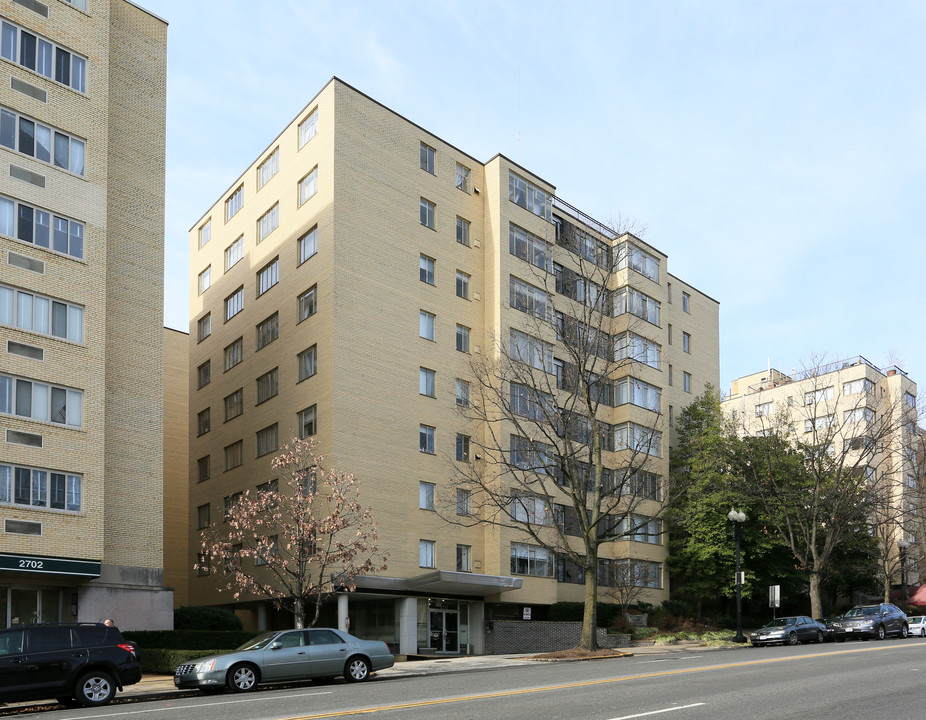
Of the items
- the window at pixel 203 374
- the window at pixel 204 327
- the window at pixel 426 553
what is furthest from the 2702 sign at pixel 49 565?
the window at pixel 204 327

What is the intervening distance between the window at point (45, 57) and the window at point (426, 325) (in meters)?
16.9

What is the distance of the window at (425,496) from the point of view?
4175 centimetres

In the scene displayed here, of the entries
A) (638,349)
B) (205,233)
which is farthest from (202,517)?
(638,349)

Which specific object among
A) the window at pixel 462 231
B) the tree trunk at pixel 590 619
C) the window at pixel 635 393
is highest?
the window at pixel 462 231

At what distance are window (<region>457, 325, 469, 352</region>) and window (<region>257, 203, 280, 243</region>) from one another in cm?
996

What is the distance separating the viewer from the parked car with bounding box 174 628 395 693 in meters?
20.4

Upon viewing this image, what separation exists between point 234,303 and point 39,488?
868 inches

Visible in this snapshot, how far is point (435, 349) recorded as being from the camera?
1734 inches

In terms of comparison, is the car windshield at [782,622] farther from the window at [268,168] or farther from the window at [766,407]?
the window at [766,407]

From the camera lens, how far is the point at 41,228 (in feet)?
102

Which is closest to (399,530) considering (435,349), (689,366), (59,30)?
(435,349)

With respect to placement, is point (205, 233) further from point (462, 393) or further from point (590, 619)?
point (590, 619)

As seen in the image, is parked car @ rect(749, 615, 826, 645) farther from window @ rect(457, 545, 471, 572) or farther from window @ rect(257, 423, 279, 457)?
window @ rect(257, 423, 279, 457)

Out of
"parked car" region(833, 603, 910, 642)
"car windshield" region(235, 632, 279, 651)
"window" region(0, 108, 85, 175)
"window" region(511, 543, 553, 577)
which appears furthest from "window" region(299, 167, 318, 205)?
"parked car" region(833, 603, 910, 642)
